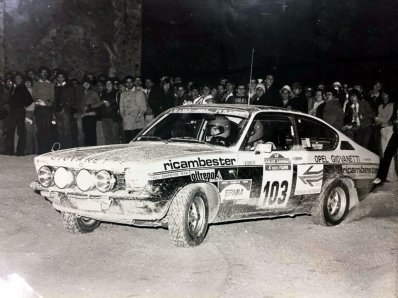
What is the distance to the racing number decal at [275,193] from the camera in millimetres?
6496

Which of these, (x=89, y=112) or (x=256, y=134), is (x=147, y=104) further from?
(x=256, y=134)

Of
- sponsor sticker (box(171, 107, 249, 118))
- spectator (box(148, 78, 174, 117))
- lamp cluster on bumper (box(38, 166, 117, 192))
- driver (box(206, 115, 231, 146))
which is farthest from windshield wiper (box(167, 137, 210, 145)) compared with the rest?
spectator (box(148, 78, 174, 117))

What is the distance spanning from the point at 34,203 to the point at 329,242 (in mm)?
4368

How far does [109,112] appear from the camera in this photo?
13.5 m

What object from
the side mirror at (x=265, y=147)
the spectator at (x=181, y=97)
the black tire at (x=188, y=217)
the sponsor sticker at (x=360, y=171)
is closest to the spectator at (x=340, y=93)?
the spectator at (x=181, y=97)

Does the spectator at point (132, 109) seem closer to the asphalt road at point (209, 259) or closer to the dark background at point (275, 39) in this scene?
the dark background at point (275, 39)

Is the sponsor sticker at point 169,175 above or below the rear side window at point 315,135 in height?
below

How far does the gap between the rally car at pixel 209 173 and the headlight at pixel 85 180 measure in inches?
0.4

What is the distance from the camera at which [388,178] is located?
11391mm

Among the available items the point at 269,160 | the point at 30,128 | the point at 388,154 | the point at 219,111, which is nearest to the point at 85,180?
the point at 219,111

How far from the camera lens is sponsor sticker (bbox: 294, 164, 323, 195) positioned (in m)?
6.87

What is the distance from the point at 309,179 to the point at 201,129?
1.52 meters

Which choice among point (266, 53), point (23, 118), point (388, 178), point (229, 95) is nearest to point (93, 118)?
point (23, 118)

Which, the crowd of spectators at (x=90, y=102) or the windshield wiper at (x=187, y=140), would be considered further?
the crowd of spectators at (x=90, y=102)
